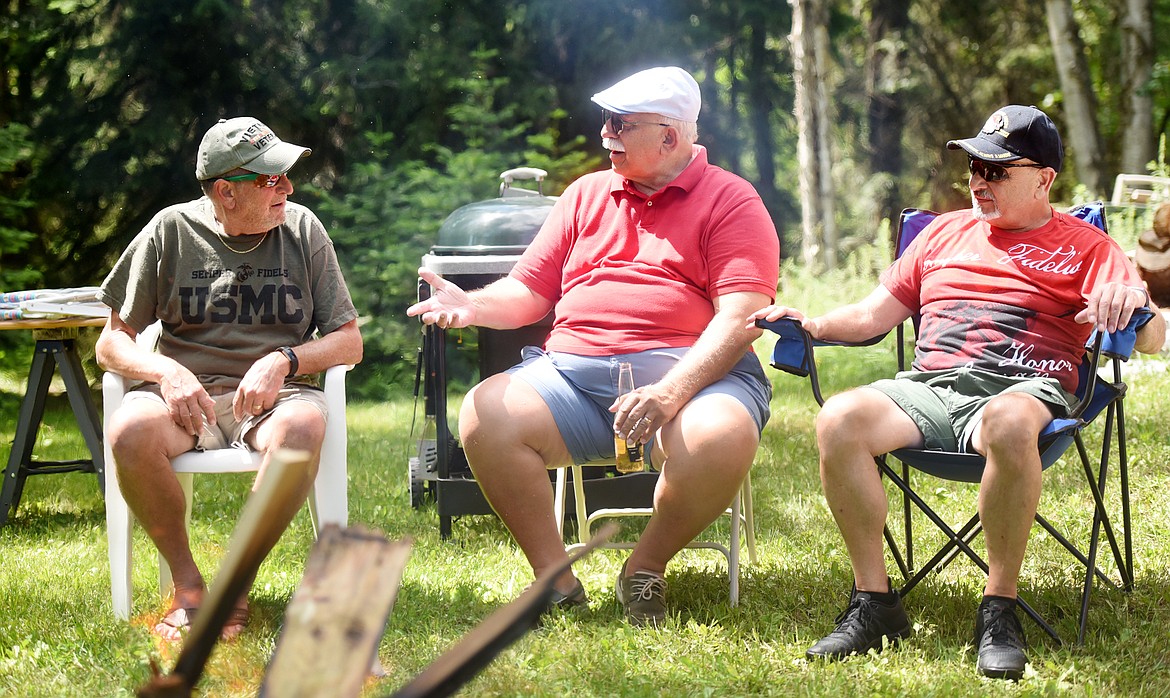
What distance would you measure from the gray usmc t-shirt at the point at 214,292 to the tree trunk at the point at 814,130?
25.1 feet

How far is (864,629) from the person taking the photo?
8.55 ft

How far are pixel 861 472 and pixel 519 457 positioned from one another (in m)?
0.83

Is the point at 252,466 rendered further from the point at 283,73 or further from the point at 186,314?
the point at 283,73

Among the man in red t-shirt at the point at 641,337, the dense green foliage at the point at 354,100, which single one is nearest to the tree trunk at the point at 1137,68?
the dense green foliage at the point at 354,100

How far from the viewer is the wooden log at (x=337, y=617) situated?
4.39 ft

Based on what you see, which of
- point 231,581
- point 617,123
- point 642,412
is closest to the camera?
point 231,581

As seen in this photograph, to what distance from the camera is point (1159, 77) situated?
10617 millimetres

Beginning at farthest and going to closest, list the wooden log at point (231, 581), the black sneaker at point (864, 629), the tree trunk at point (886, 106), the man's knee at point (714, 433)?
1. the tree trunk at point (886, 106)
2. the man's knee at point (714, 433)
3. the black sneaker at point (864, 629)
4. the wooden log at point (231, 581)

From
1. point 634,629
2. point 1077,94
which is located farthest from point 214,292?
point 1077,94

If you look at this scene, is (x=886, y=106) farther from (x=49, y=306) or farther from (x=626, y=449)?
(x=626, y=449)

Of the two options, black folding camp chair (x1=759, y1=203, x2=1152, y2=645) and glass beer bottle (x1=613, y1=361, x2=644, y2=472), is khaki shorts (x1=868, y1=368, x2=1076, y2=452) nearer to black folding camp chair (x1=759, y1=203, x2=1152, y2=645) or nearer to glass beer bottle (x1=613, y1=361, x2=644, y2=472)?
black folding camp chair (x1=759, y1=203, x2=1152, y2=645)

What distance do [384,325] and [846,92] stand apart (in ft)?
30.7

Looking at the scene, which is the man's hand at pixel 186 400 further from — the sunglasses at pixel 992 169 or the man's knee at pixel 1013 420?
the sunglasses at pixel 992 169

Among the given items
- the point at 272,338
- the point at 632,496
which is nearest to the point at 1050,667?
the point at 632,496
